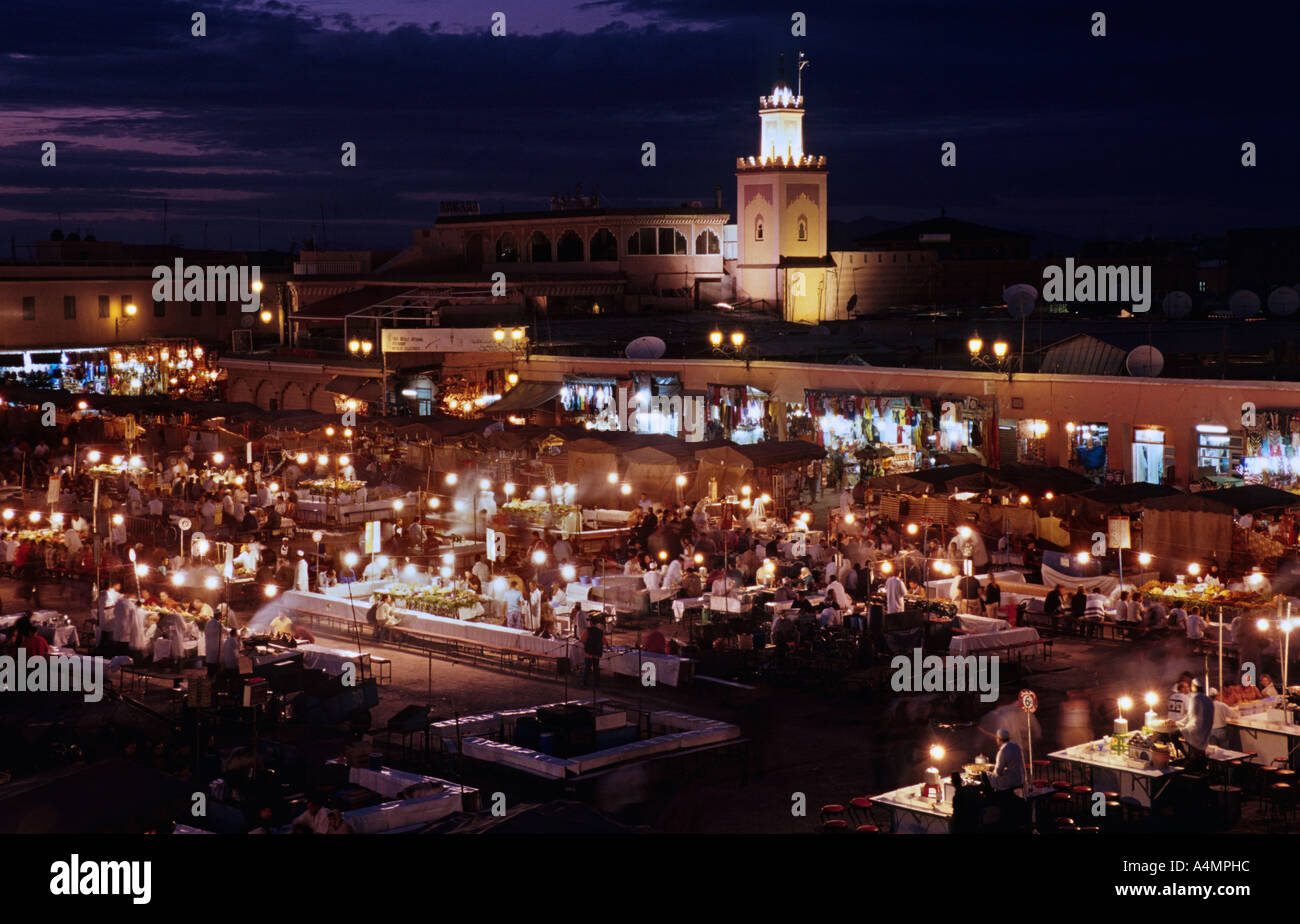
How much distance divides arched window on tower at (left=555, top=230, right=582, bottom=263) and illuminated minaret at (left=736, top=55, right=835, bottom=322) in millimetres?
5438

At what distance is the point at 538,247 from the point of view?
52344 millimetres

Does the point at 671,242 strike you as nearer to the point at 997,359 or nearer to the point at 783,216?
the point at 783,216

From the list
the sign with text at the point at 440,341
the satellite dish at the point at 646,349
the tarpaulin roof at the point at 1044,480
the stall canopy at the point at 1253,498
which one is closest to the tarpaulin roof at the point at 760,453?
the tarpaulin roof at the point at 1044,480

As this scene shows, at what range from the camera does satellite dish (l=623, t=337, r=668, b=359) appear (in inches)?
1406

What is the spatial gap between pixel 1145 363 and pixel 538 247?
28750 mm

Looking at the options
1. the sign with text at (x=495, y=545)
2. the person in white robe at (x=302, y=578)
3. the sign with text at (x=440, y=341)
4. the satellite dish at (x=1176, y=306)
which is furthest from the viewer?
the sign with text at (x=440, y=341)

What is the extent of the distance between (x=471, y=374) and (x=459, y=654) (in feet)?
66.2

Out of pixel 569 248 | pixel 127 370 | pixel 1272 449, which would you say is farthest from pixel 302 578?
pixel 569 248

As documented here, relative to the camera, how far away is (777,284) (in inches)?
1967

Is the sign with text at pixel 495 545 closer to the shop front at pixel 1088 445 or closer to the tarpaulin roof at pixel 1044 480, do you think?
the tarpaulin roof at pixel 1044 480

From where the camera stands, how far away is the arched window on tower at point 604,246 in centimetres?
5091

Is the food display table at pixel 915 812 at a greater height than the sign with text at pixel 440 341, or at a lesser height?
lesser

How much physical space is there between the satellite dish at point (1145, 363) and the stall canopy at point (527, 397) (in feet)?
44.9

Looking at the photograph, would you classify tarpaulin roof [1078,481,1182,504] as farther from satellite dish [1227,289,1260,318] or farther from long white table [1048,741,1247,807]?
satellite dish [1227,289,1260,318]
